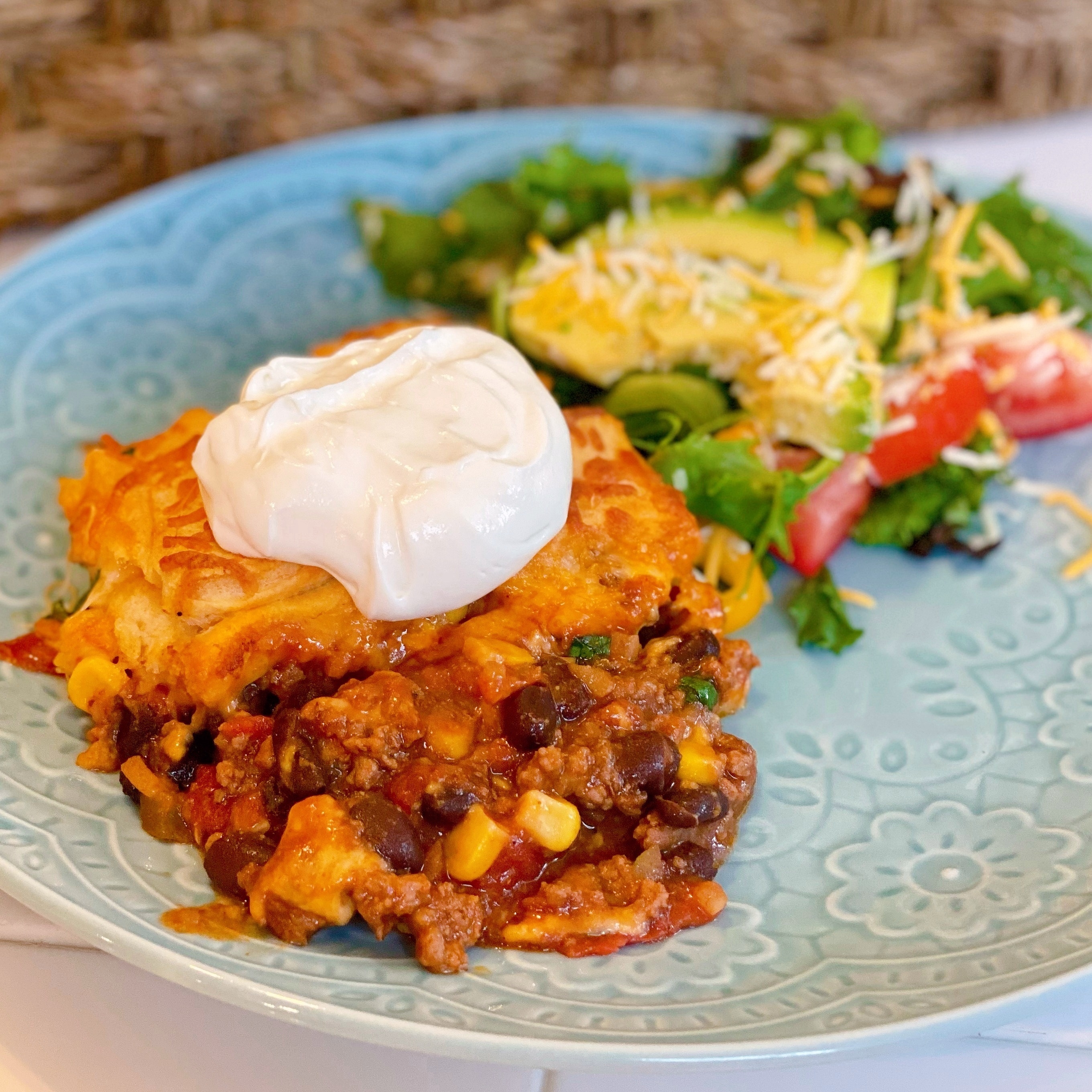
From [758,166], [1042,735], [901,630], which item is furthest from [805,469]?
[758,166]

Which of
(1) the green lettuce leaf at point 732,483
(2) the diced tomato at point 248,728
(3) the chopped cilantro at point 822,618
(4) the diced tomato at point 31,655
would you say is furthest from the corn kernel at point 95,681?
(3) the chopped cilantro at point 822,618

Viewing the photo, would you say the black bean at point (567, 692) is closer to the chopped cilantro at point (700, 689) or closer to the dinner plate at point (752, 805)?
the chopped cilantro at point (700, 689)

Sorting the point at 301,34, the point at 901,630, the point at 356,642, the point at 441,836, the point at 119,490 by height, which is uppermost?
the point at 301,34

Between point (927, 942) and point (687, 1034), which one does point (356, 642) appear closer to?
point (687, 1034)

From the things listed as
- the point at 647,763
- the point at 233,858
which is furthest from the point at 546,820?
the point at 233,858

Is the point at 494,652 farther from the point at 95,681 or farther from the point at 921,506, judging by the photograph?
the point at 921,506

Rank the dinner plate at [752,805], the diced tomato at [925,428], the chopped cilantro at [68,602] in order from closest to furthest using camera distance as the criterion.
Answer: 1. the dinner plate at [752,805]
2. the chopped cilantro at [68,602]
3. the diced tomato at [925,428]
